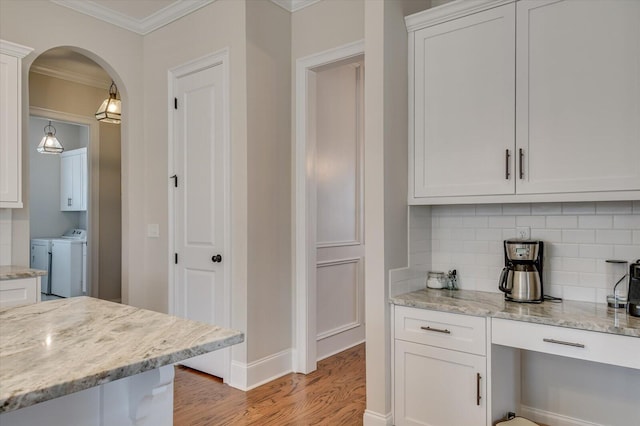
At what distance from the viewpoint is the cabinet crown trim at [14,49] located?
112 inches

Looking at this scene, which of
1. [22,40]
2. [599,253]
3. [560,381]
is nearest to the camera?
[599,253]

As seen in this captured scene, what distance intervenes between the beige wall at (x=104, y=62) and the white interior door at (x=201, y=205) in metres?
0.48

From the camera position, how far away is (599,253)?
7.30 ft

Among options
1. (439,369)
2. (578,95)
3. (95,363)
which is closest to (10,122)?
(95,363)

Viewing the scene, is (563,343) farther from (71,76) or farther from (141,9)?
(71,76)

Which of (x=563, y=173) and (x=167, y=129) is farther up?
(x=167, y=129)

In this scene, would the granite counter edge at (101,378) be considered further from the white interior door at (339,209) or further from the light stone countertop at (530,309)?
the white interior door at (339,209)

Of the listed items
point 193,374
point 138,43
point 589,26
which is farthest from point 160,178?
point 589,26

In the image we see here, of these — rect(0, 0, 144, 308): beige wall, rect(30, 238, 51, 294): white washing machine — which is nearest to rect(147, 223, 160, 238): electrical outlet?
rect(0, 0, 144, 308): beige wall

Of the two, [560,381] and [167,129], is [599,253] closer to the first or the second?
[560,381]

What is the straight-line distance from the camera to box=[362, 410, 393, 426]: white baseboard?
2.38m

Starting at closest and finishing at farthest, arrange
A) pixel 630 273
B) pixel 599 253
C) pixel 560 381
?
pixel 630 273, pixel 599 253, pixel 560 381

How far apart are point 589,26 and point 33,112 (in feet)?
16.4

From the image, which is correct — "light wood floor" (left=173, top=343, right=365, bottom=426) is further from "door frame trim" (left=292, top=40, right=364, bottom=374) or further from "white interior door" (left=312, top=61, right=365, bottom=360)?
"white interior door" (left=312, top=61, right=365, bottom=360)
